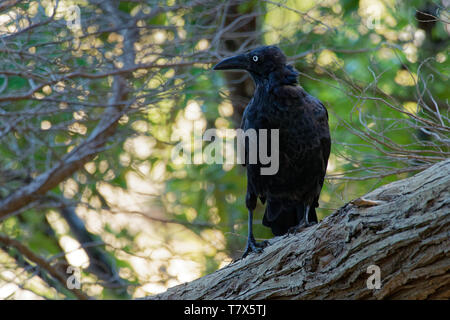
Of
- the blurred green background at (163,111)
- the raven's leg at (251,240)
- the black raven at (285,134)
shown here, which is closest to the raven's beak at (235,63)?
the black raven at (285,134)

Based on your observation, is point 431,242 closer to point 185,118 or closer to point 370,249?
point 370,249

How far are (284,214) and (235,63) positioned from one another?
1383 millimetres

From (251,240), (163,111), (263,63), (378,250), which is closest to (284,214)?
(251,240)

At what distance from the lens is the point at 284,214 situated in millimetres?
4641

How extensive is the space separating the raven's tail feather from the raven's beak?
1.19 meters

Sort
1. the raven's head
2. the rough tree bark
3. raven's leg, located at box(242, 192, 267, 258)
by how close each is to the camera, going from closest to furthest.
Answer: the rough tree bark, raven's leg, located at box(242, 192, 267, 258), the raven's head

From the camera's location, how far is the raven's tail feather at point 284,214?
181 inches

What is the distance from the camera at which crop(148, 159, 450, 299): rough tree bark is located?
2.53 metres

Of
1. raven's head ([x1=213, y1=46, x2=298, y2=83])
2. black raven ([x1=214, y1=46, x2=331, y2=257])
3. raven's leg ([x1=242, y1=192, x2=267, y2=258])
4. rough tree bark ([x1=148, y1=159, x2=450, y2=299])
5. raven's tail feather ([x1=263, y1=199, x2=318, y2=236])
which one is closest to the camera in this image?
rough tree bark ([x1=148, y1=159, x2=450, y2=299])

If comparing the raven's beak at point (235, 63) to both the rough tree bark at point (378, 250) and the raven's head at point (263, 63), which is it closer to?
the raven's head at point (263, 63)

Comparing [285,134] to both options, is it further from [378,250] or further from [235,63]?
[378,250]

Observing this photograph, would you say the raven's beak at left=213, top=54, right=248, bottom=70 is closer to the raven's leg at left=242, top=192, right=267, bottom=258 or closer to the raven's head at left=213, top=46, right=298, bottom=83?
the raven's head at left=213, top=46, right=298, bottom=83

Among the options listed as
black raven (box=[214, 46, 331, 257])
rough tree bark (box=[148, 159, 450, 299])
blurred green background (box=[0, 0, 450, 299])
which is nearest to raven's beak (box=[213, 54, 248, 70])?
black raven (box=[214, 46, 331, 257])

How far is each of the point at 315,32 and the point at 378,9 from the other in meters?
1.29
